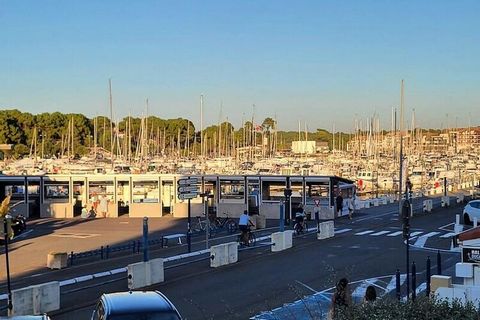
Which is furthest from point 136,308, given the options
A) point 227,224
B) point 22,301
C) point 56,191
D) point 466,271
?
point 56,191

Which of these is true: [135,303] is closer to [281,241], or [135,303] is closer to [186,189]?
[186,189]

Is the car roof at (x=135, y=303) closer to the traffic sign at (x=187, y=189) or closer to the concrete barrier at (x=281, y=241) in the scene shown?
the traffic sign at (x=187, y=189)

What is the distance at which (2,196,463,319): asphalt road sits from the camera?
16375 millimetres

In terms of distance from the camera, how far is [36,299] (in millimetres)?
15188

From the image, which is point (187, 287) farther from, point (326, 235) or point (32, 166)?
point (32, 166)

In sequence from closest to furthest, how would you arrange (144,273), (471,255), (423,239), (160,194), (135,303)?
(135,303)
(471,255)
(144,273)
(423,239)
(160,194)

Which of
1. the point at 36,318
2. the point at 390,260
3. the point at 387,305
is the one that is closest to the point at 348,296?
the point at 387,305

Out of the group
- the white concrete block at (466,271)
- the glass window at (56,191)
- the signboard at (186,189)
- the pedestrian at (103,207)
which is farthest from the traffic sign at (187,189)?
the glass window at (56,191)

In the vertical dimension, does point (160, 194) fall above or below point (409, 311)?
below

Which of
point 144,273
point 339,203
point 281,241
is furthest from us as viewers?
point 339,203

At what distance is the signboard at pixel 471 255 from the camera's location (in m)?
14.2

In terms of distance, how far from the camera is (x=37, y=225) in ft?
125

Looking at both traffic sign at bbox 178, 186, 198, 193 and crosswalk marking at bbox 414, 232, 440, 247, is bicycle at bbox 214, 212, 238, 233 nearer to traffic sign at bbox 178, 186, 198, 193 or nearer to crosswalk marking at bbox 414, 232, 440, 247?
traffic sign at bbox 178, 186, 198, 193

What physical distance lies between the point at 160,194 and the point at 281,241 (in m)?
18.7
